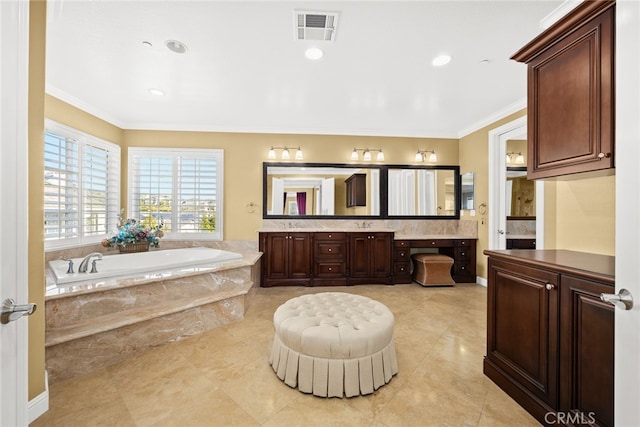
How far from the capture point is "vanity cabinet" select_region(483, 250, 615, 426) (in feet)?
3.93

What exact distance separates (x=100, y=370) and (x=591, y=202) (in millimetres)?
3531

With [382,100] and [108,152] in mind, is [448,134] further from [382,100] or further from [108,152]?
[108,152]

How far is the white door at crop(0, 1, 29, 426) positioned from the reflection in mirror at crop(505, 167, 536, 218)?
15.2 feet

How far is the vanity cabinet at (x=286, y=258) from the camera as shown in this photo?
13.3ft

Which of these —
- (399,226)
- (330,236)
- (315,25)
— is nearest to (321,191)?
(330,236)

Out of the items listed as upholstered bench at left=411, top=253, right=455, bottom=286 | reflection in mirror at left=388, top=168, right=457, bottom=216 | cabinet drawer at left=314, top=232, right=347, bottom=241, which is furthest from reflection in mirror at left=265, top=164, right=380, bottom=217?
upholstered bench at left=411, top=253, right=455, bottom=286

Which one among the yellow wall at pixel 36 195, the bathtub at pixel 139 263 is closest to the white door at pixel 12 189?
the yellow wall at pixel 36 195

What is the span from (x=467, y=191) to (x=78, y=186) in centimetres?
555

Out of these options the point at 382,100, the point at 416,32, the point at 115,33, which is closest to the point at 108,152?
the point at 115,33

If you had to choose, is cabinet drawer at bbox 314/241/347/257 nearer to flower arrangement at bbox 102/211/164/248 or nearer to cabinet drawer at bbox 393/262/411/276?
cabinet drawer at bbox 393/262/411/276

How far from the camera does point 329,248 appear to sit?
411 centimetres

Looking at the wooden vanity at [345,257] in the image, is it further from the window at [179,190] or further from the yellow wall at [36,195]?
the yellow wall at [36,195]

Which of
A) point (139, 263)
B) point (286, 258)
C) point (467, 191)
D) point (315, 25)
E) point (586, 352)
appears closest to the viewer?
point (586, 352)

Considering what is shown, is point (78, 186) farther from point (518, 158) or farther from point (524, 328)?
point (518, 158)
